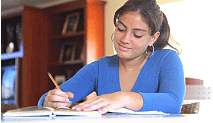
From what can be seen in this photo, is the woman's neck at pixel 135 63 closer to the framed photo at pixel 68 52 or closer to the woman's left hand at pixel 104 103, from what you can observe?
the woman's left hand at pixel 104 103

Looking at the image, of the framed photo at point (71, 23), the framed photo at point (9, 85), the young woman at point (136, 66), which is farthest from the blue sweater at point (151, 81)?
the framed photo at point (9, 85)

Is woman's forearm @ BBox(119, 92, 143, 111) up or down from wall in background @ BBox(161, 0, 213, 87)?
down

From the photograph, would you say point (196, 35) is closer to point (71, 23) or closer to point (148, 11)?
point (71, 23)

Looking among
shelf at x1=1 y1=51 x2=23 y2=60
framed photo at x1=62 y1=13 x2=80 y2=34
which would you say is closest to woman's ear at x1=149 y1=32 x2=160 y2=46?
framed photo at x1=62 y1=13 x2=80 y2=34

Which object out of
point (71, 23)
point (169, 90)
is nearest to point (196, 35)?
point (71, 23)

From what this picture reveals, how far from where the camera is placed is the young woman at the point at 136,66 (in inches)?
47.1

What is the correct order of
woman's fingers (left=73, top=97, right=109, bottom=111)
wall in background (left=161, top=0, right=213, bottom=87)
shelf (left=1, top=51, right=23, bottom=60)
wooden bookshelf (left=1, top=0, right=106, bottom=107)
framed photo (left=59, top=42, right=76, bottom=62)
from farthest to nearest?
1. shelf (left=1, top=51, right=23, bottom=60)
2. wooden bookshelf (left=1, top=0, right=106, bottom=107)
3. framed photo (left=59, top=42, right=76, bottom=62)
4. wall in background (left=161, top=0, right=213, bottom=87)
5. woman's fingers (left=73, top=97, right=109, bottom=111)

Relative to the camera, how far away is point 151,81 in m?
1.33

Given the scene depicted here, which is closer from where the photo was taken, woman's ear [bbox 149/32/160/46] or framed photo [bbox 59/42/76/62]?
woman's ear [bbox 149/32/160/46]

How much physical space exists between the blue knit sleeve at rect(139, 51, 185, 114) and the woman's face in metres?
0.12

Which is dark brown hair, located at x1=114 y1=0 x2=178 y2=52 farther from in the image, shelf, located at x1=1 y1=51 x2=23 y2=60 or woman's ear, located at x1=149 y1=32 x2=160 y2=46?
shelf, located at x1=1 y1=51 x2=23 y2=60

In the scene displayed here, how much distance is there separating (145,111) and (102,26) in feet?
11.7

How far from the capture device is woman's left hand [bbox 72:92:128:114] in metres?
0.85

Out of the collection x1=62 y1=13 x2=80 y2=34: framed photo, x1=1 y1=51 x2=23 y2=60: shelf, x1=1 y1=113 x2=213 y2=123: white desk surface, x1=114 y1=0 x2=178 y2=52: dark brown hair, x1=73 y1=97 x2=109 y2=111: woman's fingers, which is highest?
x1=62 y1=13 x2=80 y2=34: framed photo
